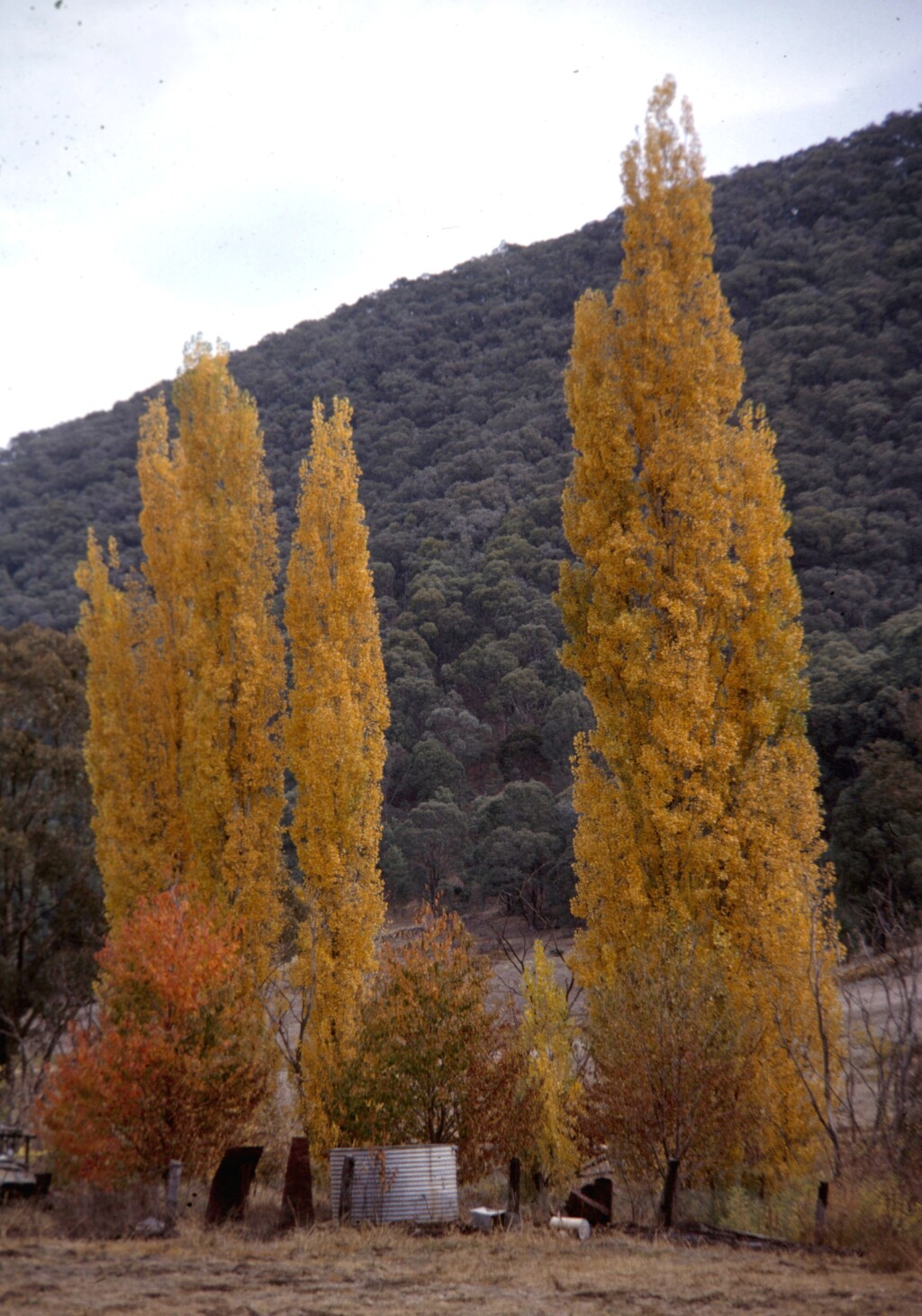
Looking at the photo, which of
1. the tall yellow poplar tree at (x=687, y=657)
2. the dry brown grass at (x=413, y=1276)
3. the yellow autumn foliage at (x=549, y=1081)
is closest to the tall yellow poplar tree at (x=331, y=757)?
the yellow autumn foliage at (x=549, y=1081)

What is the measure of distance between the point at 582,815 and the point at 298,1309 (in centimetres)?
799

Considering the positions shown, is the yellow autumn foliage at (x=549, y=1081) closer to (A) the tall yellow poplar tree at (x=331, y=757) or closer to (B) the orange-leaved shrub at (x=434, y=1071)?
(B) the orange-leaved shrub at (x=434, y=1071)

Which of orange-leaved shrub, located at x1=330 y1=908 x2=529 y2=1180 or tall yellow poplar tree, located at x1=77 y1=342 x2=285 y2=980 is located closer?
orange-leaved shrub, located at x1=330 y1=908 x2=529 y2=1180

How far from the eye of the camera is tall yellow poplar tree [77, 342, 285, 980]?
16.9m

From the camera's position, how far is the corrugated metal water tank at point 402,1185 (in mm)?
10789

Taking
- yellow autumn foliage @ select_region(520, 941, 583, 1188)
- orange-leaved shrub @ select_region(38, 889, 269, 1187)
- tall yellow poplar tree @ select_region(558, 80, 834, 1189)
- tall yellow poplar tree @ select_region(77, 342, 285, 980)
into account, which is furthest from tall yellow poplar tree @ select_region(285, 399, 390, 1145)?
tall yellow poplar tree @ select_region(558, 80, 834, 1189)

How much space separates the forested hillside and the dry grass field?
21.2 metres

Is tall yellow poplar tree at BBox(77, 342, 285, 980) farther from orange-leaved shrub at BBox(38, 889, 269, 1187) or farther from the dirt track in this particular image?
the dirt track

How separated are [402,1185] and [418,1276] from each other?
2.60 metres

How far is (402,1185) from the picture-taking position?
1086 centimetres

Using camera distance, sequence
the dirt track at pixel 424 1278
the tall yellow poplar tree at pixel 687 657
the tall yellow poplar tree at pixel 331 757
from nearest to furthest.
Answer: the dirt track at pixel 424 1278 → the tall yellow poplar tree at pixel 687 657 → the tall yellow poplar tree at pixel 331 757

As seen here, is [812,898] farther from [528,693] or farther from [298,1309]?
[528,693]

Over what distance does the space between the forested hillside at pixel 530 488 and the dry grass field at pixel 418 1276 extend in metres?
21.2

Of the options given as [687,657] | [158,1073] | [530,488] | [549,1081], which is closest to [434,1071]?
[549,1081]
